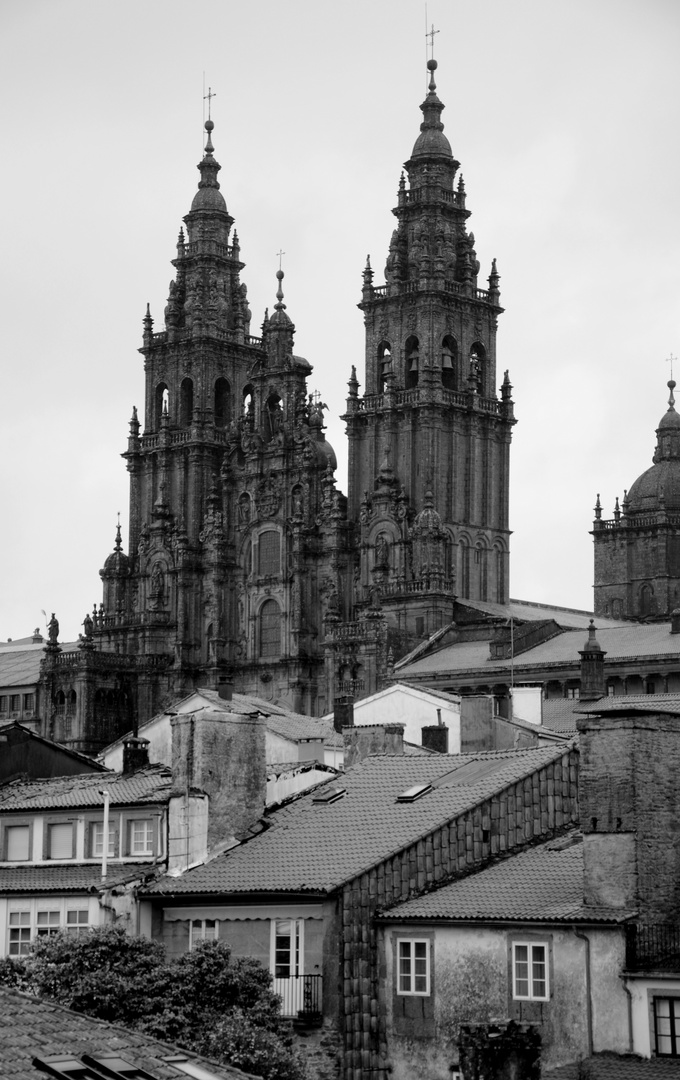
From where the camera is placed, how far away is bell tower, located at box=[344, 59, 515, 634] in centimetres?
12888

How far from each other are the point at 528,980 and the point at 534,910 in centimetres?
122

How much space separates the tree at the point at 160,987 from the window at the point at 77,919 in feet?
13.5

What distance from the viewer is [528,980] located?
37000 mm

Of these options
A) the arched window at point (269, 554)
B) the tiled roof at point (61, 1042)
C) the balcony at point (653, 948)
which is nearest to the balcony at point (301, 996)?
the balcony at point (653, 948)

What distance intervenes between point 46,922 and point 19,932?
0.90 metres

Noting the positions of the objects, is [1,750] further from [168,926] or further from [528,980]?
[528,980]

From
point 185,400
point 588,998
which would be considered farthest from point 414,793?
point 185,400

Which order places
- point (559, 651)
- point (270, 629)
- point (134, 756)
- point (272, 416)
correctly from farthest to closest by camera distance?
1. point (272, 416)
2. point (270, 629)
3. point (559, 651)
4. point (134, 756)

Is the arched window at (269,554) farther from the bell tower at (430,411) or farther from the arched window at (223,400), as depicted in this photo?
the arched window at (223,400)

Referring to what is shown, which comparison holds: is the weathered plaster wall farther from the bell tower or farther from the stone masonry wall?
the bell tower

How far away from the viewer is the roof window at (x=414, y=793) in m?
43.9

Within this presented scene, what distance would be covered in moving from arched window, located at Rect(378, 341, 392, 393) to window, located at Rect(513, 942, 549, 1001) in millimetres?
97852

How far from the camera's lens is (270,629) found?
136500 millimetres

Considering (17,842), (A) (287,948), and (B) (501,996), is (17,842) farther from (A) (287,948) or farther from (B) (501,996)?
(B) (501,996)
